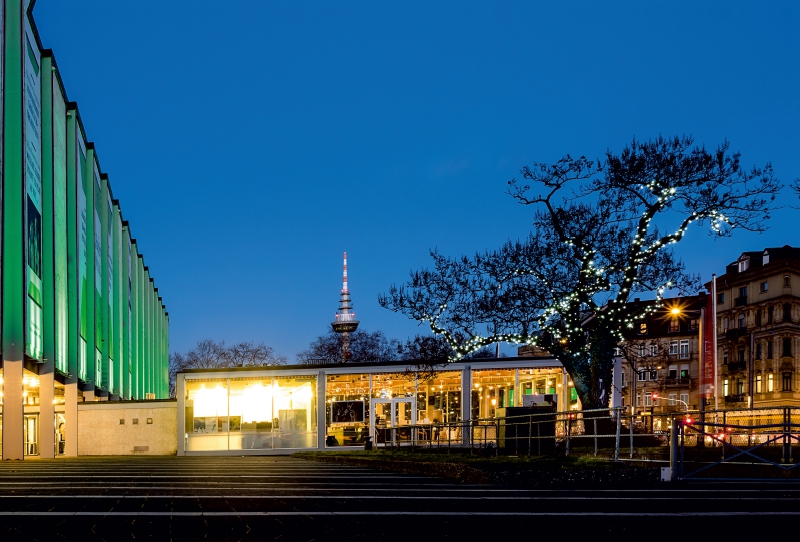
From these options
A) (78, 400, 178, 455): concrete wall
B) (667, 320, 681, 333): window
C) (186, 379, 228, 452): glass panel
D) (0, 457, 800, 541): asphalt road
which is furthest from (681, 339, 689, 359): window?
(0, 457, 800, 541): asphalt road

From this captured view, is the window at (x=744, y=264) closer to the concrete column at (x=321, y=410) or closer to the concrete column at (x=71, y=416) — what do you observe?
the concrete column at (x=321, y=410)

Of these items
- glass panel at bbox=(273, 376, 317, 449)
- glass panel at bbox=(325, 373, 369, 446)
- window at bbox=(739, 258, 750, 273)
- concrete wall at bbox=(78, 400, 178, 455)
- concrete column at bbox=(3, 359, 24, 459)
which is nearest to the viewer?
concrete column at bbox=(3, 359, 24, 459)

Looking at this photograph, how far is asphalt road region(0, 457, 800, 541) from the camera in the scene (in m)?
7.18

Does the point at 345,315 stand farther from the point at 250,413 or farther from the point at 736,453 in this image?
the point at 736,453

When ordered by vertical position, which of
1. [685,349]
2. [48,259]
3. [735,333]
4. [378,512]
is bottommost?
[685,349]

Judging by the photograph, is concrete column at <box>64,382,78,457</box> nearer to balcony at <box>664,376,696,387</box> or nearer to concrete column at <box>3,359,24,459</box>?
concrete column at <box>3,359,24,459</box>

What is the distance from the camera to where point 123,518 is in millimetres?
8297

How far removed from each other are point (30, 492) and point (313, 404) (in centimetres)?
3020

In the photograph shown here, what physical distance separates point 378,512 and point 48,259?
28073 millimetres

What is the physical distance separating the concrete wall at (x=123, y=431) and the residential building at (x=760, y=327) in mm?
47676

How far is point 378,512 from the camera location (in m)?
8.72

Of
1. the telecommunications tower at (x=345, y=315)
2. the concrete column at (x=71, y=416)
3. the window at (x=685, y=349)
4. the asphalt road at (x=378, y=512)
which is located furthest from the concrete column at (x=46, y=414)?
the telecommunications tower at (x=345, y=315)

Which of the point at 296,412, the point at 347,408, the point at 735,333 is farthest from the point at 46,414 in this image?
the point at 735,333

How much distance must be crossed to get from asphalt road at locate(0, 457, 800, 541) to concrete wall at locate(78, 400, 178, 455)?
98.1 ft
